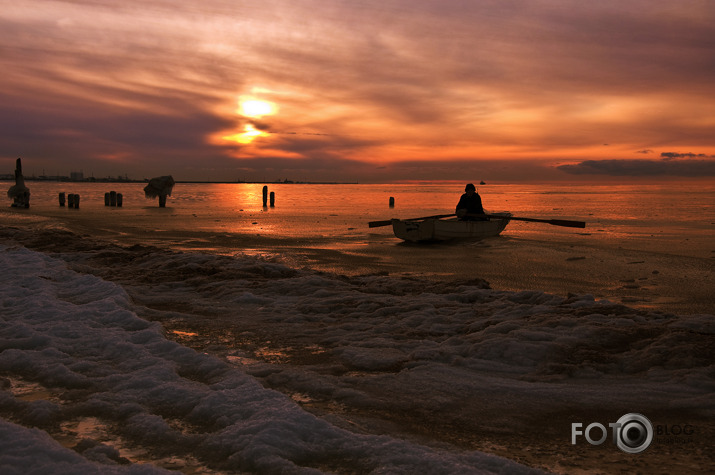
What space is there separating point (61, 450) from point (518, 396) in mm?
3997

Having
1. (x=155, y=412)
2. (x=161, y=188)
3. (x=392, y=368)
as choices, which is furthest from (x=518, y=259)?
(x=161, y=188)

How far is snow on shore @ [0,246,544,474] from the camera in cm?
378

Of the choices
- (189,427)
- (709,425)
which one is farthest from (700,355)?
(189,427)

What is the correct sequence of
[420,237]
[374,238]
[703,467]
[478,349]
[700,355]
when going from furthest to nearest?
[374,238]
[420,237]
[478,349]
[700,355]
[703,467]

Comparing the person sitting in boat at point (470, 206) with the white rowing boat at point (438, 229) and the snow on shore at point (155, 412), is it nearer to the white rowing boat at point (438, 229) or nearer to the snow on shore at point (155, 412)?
the white rowing boat at point (438, 229)

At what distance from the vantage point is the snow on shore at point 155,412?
12.4 ft

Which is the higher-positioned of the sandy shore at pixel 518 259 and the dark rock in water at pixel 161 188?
the dark rock in water at pixel 161 188

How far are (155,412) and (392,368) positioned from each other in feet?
8.47

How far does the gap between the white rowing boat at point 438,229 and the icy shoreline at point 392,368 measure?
10.8 metres

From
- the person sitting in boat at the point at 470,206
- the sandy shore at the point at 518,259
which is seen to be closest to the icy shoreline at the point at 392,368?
the sandy shore at the point at 518,259

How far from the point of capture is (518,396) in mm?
5195

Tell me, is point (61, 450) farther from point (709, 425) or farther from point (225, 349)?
point (709, 425)

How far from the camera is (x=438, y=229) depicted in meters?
21.1

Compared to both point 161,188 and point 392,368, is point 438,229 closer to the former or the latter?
point 392,368
